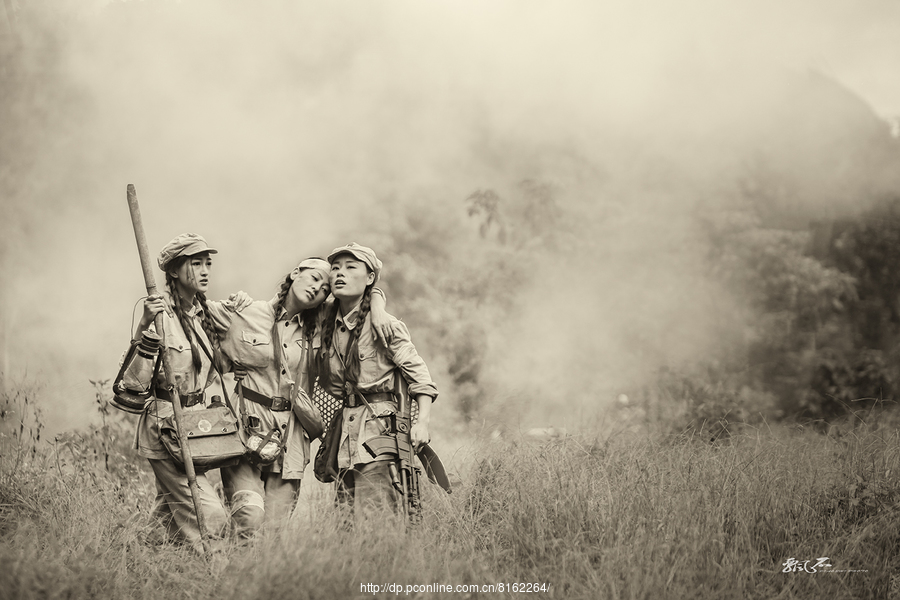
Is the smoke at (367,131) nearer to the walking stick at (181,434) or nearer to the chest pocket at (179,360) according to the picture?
the chest pocket at (179,360)

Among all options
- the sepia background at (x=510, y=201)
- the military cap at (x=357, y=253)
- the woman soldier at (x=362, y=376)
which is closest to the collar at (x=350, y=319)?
the woman soldier at (x=362, y=376)

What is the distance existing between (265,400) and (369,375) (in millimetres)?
557

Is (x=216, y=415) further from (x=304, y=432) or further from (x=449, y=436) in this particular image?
(x=449, y=436)

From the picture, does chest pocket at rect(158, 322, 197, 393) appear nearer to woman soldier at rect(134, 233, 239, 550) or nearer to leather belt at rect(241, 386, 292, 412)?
woman soldier at rect(134, 233, 239, 550)

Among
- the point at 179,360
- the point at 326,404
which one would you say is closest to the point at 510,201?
the point at 326,404

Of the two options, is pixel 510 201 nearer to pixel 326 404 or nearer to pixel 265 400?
pixel 326 404

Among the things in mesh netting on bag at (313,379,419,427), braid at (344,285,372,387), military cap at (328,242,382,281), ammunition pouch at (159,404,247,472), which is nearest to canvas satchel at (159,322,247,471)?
ammunition pouch at (159,404,247,472)

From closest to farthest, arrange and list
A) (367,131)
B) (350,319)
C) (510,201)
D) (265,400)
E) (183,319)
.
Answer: (183,319)
(265,400)
(350,319)
(367,131)
(510,201)

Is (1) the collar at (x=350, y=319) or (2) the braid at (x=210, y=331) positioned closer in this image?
(2) the braid at (x=210, y=331)

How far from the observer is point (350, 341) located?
4.19 metres

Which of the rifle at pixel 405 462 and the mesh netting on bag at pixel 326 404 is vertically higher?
the mesh netting on bag at pixel 326 404

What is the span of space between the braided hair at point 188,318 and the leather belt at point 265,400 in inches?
9.7

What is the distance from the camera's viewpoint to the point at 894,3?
375 inches

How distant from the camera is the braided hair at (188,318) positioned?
3990mm
